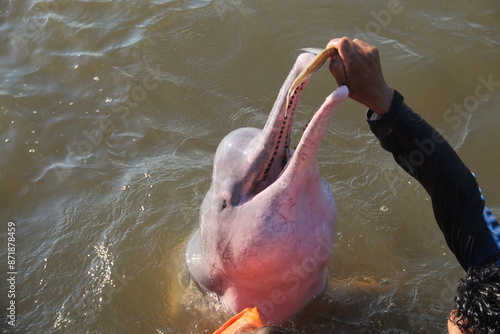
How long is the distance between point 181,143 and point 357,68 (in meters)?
3.09

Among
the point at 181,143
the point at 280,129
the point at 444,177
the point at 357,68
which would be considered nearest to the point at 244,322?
the point at 280,129

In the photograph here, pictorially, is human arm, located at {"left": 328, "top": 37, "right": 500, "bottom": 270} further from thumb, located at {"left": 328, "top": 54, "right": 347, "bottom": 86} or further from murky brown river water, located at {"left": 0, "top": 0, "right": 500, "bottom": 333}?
murky brown river water, located at {"left": 0, "top": 0, "right": 500, "bottom": 333}

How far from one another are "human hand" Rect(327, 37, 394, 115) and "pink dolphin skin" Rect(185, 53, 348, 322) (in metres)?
0.19

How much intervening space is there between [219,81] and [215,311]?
115 inches

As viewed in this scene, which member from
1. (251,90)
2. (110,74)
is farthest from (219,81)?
(110,74)

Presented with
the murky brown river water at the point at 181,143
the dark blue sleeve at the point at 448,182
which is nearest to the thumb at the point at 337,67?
the dark blue sleeve at the point at 448,182

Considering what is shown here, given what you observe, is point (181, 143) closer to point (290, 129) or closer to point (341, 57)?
point (290, 129)

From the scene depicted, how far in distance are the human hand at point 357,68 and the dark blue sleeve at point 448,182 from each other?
0.86 ft

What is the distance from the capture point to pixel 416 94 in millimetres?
5707

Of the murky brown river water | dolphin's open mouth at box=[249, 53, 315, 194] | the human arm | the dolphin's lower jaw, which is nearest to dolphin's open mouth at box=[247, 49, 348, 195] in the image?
dolphin's open mouth at box=[249, 53, 315, 194]

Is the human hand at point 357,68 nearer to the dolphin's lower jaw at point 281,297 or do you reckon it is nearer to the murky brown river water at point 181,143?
the dolphin's lower jaw at point 281,297

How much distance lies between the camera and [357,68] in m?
2.66

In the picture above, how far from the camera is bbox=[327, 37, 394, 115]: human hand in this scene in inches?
103

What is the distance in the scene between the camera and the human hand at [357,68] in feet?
8.55
